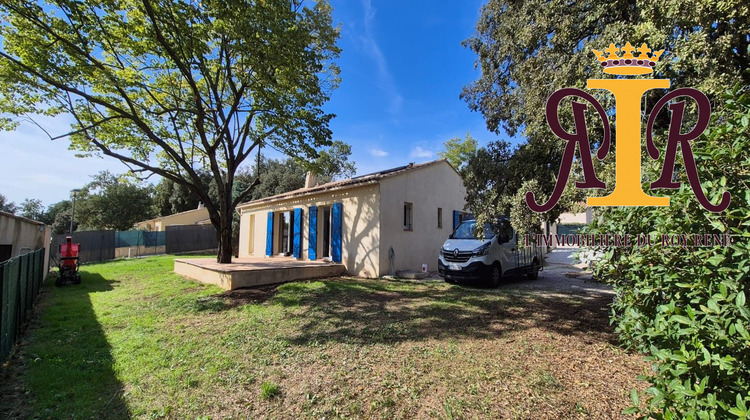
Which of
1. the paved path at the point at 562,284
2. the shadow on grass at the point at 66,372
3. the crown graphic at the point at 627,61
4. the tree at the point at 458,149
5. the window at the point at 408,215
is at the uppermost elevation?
the tree at the point at 458,149

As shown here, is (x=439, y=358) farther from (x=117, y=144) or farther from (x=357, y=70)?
(x=117, y=144)

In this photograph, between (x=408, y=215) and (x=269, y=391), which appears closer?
(x=269, y=391)

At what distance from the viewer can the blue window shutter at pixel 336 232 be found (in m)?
11.3

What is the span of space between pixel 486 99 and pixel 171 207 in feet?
135

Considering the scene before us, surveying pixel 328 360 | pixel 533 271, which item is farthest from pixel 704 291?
pixel 533 271

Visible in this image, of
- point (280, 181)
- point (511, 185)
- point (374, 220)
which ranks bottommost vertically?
point (374, 220)

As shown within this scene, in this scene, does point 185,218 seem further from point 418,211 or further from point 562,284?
point 562,284

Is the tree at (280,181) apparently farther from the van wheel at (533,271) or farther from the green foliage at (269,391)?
the green foliage at (269,391)

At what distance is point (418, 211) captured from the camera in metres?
11.9

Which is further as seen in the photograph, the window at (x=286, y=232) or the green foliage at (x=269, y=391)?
the window at (x=286, y=232)

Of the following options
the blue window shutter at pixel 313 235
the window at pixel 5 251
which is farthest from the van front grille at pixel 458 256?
the window at pixel 5 251

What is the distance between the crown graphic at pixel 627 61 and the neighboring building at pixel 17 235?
1413 cm

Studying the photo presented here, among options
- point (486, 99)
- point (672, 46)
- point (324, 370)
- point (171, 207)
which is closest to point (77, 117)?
point (324, 370)

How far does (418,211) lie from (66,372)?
32.5ft
